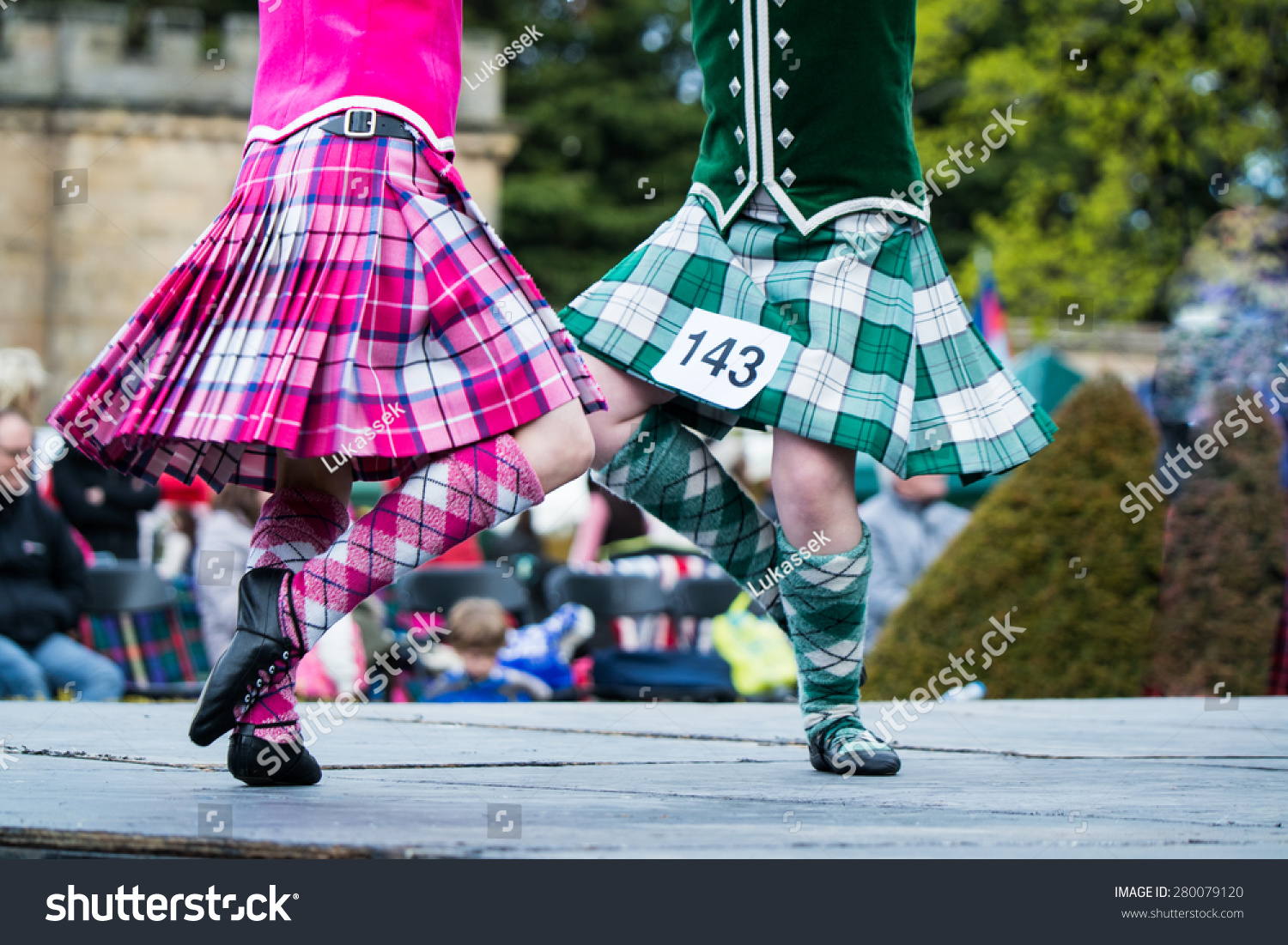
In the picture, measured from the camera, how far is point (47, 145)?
17.3 metres

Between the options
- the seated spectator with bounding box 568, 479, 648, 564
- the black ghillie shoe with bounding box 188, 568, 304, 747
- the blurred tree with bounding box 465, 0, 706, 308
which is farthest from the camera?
the blurred tree with bounding box 465, 0, 706, 308

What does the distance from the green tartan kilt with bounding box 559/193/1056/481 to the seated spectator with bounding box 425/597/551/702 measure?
2.94 meters

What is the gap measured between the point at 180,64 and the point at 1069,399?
14.1 meters

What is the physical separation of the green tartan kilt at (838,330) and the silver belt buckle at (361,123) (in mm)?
A: 611

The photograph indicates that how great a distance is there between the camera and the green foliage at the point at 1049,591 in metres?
5.18

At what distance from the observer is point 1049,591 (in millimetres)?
5180

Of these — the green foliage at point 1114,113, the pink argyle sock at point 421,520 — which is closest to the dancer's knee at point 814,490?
the pink argyle sock at point 421,520

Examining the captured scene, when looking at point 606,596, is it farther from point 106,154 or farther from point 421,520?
point 106,154

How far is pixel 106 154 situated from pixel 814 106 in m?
16.4

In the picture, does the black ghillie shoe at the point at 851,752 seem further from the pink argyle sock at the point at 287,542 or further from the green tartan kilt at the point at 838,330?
the pink argyle sock at the point at 287,542

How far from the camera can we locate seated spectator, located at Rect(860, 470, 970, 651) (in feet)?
20.4

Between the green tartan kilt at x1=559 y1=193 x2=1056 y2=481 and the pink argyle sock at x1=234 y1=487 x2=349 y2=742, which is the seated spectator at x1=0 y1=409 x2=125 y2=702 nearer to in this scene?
the pink argyle sock at x1=234 y1=487 x2=349 y2=742

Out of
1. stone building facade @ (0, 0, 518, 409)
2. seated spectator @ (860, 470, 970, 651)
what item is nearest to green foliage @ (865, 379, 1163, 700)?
seated spectator @ (860, 470, 970, 651)
